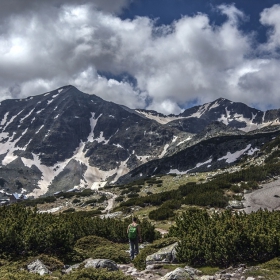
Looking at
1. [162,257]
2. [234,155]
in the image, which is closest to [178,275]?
[162,257]

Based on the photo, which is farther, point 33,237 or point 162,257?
point 33,237

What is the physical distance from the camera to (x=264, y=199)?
39.8m

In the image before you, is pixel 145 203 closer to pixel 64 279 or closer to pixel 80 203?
pixel 80 203

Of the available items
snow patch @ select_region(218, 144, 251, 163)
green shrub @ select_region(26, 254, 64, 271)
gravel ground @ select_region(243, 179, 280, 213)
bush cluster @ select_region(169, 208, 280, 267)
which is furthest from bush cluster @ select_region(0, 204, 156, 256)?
snow patch @ select_region(218, 144, 251, 163)

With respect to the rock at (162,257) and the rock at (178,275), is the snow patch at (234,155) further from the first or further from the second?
the rock at (178,275)

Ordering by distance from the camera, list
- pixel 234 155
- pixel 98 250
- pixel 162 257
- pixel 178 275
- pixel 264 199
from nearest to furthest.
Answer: pixel 178 275 → pixel 162 257 → pixel 98 250 → pixel 264 199 → pixel 234 155

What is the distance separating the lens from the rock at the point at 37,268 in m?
12.9

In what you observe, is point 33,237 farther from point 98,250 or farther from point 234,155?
point 234,155

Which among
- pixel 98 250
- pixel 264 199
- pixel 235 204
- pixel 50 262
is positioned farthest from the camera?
pixel 264 199

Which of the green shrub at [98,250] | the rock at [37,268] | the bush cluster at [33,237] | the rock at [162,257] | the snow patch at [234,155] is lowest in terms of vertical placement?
the rock at [162,257]

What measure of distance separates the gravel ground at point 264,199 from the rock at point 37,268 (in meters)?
26.8

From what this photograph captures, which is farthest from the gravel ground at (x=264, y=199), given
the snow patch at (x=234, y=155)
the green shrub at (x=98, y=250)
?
the snow patch at (x=234, y=155)

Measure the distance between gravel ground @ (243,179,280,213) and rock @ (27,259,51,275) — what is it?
2685 cm

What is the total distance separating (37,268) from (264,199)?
33737mm
